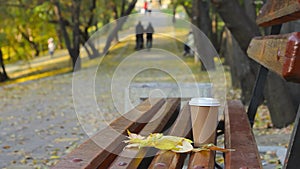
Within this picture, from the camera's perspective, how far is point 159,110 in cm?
406

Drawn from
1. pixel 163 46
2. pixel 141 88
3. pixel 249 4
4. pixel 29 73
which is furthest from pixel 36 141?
pixel 29 73

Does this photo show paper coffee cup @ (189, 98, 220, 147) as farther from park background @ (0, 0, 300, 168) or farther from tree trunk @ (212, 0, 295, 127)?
tree trunk @ (212, 0, 295, 127)

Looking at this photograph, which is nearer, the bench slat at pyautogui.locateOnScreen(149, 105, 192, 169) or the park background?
the bench slat at pyautogui.locateOnScreen(149, 105, 192, 169)

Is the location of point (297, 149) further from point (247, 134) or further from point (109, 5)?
point (109, 5)

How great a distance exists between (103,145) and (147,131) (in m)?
0.55

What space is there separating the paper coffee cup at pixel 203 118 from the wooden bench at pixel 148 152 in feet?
0.42

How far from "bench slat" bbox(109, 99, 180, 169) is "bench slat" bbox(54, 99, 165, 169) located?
0.06m

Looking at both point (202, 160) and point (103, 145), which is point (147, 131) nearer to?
point (103, 145)

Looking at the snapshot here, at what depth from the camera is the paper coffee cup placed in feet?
9.22

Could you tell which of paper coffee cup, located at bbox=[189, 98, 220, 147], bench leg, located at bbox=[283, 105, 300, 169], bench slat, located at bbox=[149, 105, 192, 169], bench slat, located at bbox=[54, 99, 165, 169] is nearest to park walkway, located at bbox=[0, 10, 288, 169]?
bench slat, located at bbox=[54, 99, 165, 169]

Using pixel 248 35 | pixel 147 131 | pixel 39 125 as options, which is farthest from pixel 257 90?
pixel 39 125

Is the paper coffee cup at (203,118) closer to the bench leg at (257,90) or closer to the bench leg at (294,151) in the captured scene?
the bench leg at (294,151)

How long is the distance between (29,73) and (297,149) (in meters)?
29.2

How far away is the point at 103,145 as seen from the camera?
2.65 m
